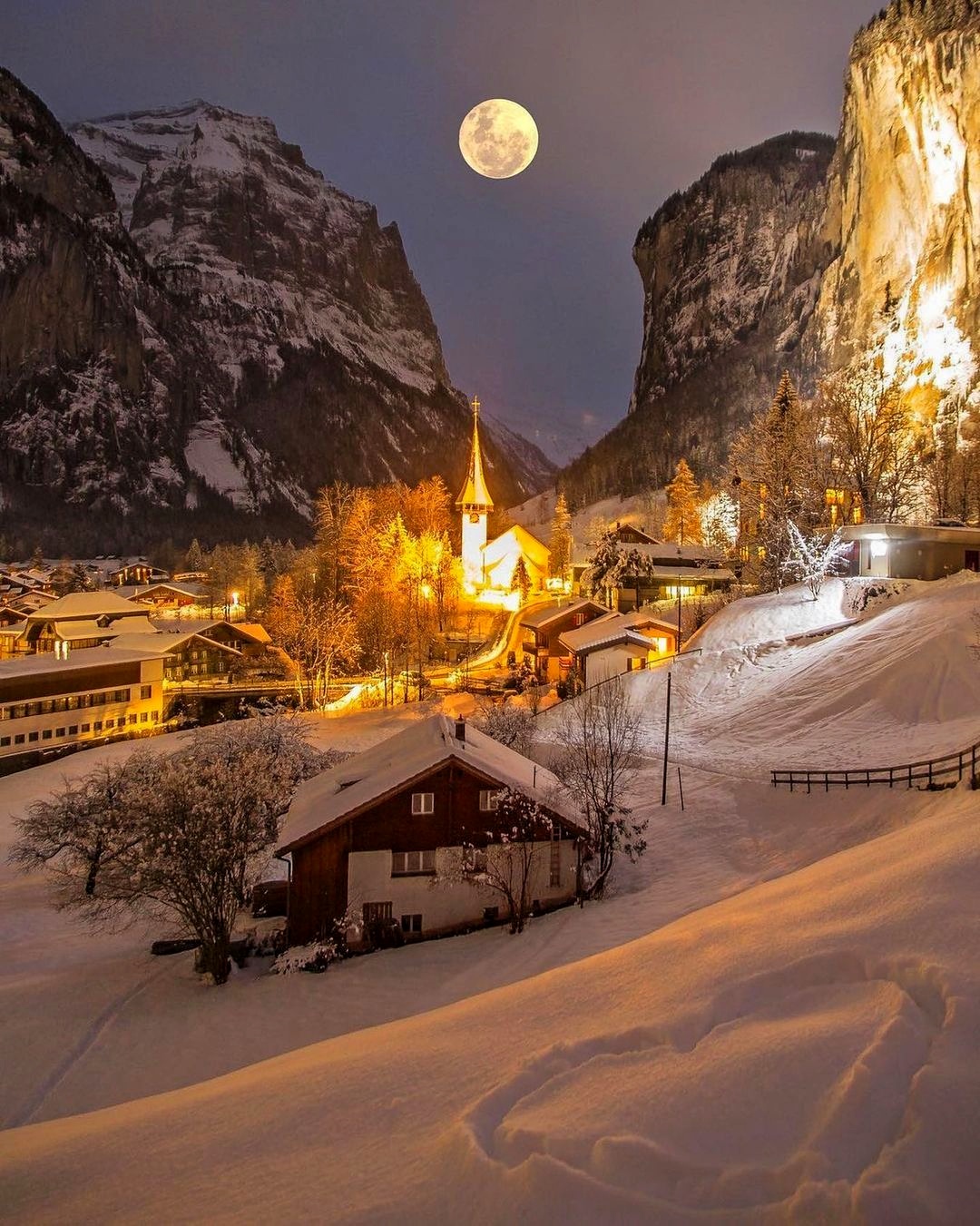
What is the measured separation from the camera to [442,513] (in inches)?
3430

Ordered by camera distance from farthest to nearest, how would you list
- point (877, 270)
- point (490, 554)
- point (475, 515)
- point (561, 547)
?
point (561, 547) → point (877, 270) → point (475, 515) → point (490, 554)

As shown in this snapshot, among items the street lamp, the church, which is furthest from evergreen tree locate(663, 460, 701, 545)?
the street lamp

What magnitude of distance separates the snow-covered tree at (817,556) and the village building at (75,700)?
1807 inches

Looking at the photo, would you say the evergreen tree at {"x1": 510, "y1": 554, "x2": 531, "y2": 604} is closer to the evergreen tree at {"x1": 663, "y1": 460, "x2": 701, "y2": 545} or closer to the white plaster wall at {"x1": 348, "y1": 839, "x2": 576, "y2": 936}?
the evergreen tree at {"x1": 663, "y1": 460, "x2": 701, "y2": 545}

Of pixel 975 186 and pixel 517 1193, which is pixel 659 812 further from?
pixel 975 186

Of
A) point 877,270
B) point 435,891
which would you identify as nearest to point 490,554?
point 877,270

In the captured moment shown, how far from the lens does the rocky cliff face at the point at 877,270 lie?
7212cm

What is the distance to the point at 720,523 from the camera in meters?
78.6

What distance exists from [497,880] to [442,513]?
72130mm

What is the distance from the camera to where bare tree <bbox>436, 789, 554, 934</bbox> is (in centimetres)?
1811

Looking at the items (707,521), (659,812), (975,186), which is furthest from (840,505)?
(975,186)

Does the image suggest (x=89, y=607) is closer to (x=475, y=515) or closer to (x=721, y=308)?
(x=475, y=515)

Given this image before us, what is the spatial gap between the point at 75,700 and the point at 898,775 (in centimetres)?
4812

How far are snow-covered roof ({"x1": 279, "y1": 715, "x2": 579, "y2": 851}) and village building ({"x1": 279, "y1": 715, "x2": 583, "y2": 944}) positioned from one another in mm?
50
